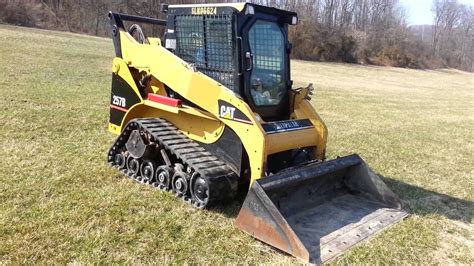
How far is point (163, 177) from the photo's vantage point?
5363 mm

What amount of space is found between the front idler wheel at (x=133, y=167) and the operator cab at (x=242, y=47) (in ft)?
4.69

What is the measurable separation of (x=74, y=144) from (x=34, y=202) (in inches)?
99.7

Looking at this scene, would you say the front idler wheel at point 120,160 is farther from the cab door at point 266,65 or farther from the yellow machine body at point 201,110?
the cab door at point 266,65

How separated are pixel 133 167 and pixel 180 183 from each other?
102 centimetres

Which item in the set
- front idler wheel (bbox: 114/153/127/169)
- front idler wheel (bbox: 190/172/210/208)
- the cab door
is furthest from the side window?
front idler wheel (bbox: 114/153/127/169)

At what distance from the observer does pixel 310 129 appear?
5.54 metres

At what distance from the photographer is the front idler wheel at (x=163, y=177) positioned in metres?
5.30

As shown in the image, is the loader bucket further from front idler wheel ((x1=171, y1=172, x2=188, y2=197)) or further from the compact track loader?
front idler wheel ((x1=171, y1=172, x2=188, y2=197))

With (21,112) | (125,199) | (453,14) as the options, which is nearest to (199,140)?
(125,199)

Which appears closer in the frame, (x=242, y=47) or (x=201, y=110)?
(x=242, y=47)

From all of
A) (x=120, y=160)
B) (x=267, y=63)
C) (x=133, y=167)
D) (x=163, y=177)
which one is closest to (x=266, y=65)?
(x=267, y=63)

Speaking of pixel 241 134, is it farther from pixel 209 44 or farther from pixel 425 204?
pixel 425 204

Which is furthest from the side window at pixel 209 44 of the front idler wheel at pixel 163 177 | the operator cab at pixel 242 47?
the front idler wheel at pixel 163 177

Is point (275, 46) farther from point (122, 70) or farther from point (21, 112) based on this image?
point (21, 112)
